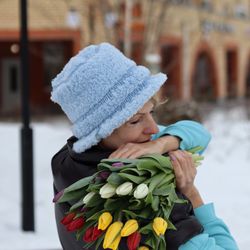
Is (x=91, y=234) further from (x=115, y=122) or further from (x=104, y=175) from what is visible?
(x=115, y=122)

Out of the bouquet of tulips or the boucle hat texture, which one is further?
the boucle hat texture

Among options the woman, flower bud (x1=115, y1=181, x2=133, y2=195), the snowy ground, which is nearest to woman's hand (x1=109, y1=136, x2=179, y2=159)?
the woman

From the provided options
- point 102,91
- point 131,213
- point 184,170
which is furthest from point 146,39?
point 131,213

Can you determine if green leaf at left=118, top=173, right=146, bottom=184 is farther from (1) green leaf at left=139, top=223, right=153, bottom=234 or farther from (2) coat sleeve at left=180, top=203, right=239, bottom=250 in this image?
(2) coat sleeve at left=180, top=203, right=239, bottom=250

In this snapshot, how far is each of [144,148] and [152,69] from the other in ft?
33.9

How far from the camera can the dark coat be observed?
1.65 meters

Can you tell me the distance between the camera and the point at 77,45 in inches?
890

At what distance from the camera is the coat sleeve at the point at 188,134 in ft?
6.24

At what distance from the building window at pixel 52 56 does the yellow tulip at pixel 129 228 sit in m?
25.9

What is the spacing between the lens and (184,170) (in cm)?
169

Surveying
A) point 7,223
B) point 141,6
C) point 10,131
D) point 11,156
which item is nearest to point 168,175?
point 7,223

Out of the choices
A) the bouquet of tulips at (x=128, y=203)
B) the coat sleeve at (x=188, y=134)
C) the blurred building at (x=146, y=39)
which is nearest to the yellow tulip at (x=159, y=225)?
the bouquet of tulips at (x=128, y=203)

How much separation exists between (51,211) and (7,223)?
0.67m

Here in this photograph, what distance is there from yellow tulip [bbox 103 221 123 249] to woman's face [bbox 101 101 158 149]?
28 centimetres
